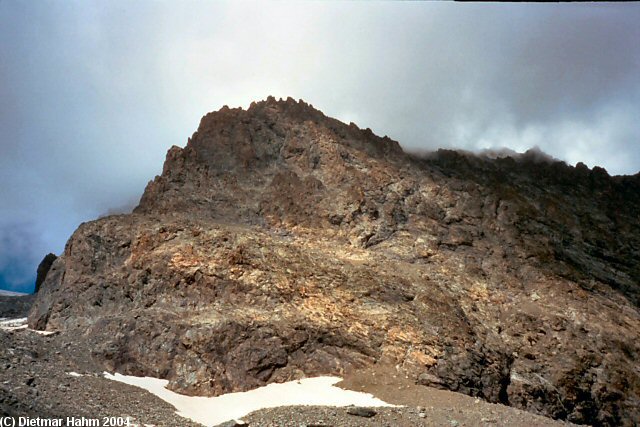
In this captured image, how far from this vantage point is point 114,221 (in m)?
41.4

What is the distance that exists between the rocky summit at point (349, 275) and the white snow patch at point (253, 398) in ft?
3.15

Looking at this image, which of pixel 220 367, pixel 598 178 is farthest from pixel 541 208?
pixel 220 367

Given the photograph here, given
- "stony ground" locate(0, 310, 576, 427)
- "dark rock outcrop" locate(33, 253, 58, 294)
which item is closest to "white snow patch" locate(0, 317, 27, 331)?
"stony ground" locate(0, 310, 576, 427)

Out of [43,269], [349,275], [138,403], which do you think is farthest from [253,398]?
[43,269]

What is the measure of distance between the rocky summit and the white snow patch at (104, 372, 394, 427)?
0.96m

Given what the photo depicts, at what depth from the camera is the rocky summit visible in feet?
99.2

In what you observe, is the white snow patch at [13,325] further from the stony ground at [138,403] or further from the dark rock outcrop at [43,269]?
the dark rock outcrop at [43,269]

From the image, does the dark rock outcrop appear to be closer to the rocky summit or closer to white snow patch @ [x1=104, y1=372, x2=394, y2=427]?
the rocky summit

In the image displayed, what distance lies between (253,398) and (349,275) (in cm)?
1262

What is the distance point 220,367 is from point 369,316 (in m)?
Result: 10.8

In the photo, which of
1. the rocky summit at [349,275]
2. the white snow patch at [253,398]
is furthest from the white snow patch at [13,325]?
the white snow patch at [253,398]

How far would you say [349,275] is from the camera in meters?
36.0

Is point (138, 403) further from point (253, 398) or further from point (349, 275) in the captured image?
point (349, 275)

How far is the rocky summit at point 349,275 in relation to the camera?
99.2 ft
